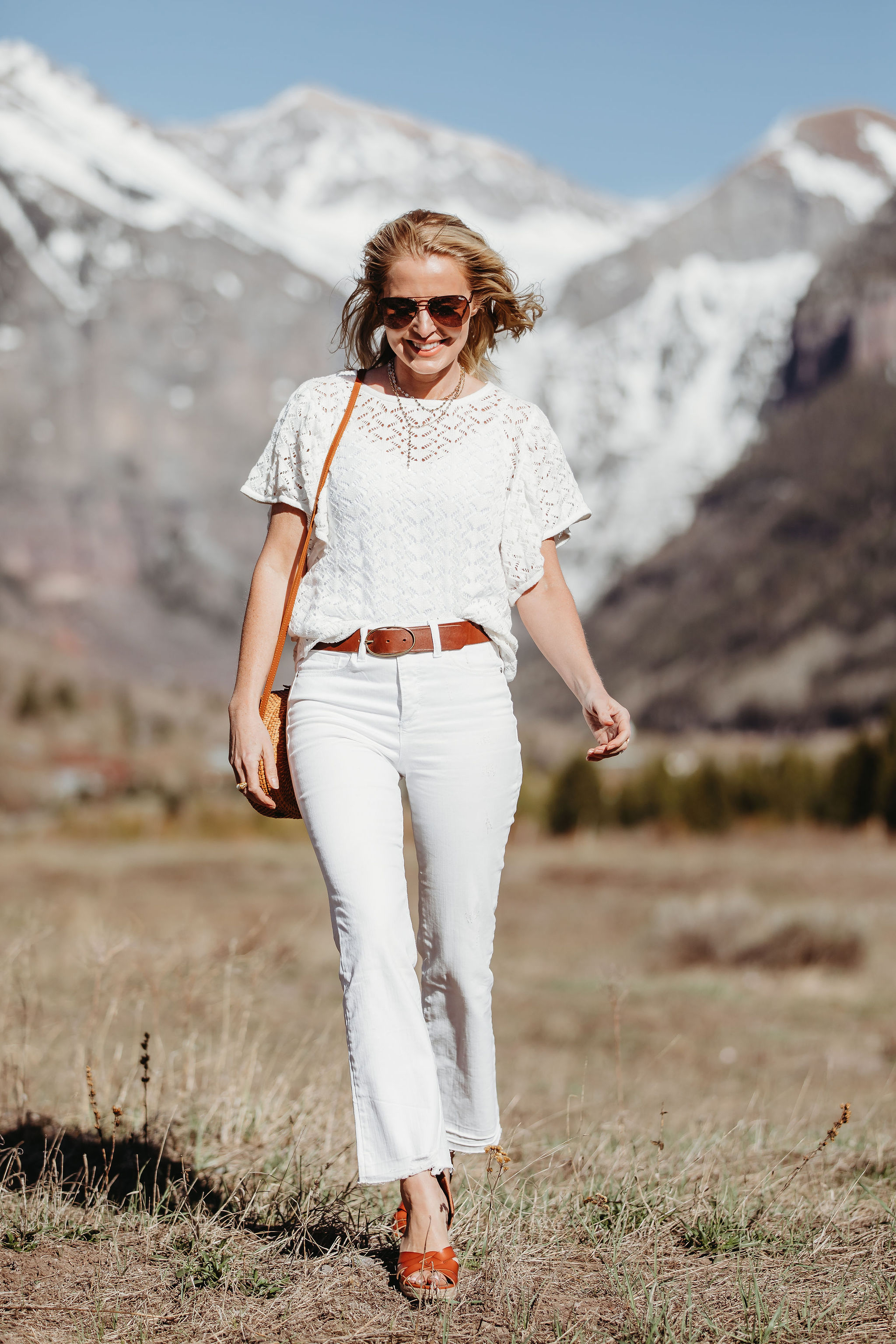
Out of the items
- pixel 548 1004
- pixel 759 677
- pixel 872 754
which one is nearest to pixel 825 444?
pixel 759 677

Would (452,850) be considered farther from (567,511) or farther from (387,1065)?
(567,511)

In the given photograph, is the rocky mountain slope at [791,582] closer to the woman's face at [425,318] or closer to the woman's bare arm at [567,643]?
the woman's bare arm at [567,643]

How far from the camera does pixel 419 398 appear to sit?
2.84 metres

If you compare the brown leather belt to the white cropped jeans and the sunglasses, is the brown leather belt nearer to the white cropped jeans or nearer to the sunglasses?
the white cropped jeans

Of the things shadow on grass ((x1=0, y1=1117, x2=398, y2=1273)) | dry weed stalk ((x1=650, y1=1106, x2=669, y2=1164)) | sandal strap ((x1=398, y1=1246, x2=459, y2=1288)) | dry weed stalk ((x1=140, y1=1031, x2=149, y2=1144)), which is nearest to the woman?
sandal strap ((x1=398, y1=1246, x2=459, y2=1288))

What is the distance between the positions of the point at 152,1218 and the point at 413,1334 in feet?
2.34

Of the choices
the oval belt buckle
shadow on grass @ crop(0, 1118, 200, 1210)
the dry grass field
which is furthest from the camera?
shadow on grass @ crop(0, 1118, 200, 1210)

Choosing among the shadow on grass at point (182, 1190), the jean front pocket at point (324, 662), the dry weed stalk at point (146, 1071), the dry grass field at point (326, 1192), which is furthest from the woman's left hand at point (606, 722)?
the dry weed stalk at point (146, 1071)

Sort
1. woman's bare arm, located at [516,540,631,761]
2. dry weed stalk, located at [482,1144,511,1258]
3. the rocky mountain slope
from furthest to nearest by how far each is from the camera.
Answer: the rocky mountain slope, woman's bare arm, located at [516,540,631,761], dry weed stalk, located at [482,1144,511,1258]

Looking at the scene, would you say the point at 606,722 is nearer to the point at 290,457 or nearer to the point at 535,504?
the point at 535,504

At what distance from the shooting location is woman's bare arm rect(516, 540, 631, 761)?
2.88m

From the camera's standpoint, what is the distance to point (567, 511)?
9.62ft

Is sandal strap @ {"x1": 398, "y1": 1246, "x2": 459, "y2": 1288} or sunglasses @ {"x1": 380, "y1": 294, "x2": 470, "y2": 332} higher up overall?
sunglasses @ {"x1": 380, "y1": 294, "x2": 470, "y2": 332}

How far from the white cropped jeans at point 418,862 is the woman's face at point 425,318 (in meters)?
0.60
